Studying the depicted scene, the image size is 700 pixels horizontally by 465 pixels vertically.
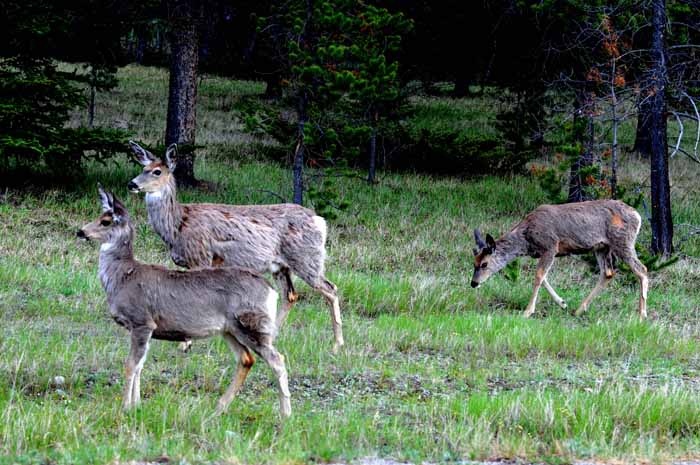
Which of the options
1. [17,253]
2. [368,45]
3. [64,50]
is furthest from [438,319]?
[64,50]

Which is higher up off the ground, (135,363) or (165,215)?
(165,215)

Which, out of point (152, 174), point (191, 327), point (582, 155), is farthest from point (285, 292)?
point (582, 155)

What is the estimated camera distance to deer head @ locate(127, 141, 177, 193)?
11125mm

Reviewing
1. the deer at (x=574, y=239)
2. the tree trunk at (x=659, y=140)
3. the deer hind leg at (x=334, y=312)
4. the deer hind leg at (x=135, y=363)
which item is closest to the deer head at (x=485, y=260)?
the deer at (x=574, y=239)

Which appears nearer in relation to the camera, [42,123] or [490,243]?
[490,243]

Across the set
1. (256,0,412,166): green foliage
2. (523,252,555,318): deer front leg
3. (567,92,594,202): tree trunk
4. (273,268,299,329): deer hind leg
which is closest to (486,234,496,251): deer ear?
(523,252,555,318): deer front leg

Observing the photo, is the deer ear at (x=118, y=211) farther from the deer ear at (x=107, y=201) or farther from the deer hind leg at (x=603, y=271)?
the deer hind leg at (x=603, y=271)

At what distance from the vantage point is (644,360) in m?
10.7

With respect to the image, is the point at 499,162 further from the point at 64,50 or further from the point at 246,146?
the point at 64,50

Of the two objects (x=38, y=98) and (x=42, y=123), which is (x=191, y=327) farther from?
(x=38, y=98)

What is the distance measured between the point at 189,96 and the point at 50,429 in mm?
15045

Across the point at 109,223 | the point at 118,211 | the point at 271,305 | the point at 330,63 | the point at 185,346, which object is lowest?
the point at 185,346

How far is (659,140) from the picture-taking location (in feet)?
58.4

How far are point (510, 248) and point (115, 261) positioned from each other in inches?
312
